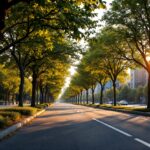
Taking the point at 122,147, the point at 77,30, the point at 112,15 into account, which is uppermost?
A: the point at 112,15

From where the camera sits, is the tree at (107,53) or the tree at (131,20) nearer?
the tree at (131,20)

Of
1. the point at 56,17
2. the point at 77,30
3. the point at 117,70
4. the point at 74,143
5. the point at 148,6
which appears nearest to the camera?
the point at 74,143

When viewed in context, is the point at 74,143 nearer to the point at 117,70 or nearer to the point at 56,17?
the point at 56,17

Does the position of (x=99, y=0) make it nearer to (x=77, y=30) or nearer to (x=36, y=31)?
(x=77, y=30)

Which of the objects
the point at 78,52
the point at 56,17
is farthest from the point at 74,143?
the point at 78,52

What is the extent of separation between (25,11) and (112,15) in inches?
845

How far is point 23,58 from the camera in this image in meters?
38.5

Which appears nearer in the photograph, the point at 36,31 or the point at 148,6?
the point at 36,31

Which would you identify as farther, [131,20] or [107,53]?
[107,53]

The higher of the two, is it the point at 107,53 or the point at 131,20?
the point at 131,20

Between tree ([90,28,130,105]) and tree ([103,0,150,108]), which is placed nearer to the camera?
tree ([103,0,150,108])

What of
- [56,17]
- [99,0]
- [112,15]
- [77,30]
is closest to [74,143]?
[99,0]

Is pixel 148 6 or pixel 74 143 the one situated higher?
pixel 148 6

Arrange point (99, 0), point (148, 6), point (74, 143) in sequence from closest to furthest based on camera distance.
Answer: point (74, 143)
point (99, 0)
point (148, 6)
